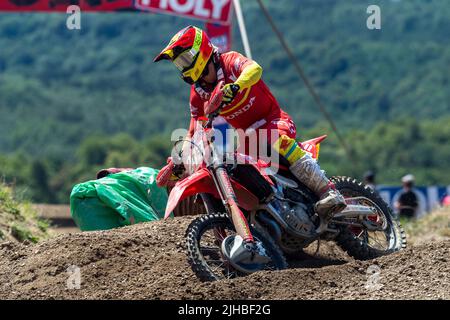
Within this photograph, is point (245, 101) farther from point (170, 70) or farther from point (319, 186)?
point (170, 70)

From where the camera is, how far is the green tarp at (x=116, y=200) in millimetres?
9680

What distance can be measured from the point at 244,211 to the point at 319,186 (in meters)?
0.69

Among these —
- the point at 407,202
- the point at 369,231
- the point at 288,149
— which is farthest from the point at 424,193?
the point at 288,149

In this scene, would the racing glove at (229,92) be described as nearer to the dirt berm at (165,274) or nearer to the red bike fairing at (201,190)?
the red bike fairing at (201,190)

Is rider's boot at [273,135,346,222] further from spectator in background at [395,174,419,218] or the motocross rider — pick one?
spectator in background at [395,174,419,218]

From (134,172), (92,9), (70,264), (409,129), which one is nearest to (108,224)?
(134,172)

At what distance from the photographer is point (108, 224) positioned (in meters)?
→ 9.83

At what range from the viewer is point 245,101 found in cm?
821

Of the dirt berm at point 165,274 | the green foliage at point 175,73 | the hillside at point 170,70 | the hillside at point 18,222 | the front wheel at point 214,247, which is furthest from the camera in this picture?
the hillside at point 170,70

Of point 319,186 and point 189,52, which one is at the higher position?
point 189,52

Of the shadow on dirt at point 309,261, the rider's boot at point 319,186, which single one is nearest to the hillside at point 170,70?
the shadow on dirt at point 309,261


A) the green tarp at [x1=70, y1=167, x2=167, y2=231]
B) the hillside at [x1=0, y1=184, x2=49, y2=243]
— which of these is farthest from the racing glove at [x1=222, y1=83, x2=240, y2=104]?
the hillside at [x1=0, y1=184, x2=49, y2=243]

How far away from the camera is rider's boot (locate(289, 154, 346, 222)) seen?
26.9ft

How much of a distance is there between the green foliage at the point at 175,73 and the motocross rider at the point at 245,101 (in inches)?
3435
